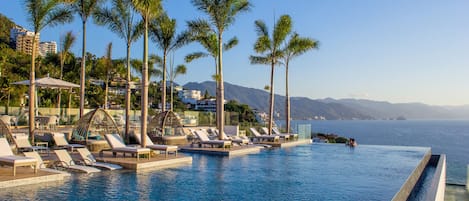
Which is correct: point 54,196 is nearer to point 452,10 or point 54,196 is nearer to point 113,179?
point 113,179

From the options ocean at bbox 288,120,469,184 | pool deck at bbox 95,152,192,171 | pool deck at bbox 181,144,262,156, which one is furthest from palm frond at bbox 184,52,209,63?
pool deck at bbox 95,152,192,171

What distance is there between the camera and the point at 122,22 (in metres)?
17.9

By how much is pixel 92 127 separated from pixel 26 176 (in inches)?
287

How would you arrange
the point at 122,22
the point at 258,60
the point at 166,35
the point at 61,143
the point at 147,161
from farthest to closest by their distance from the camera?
1. the point at 258,60
2. the point at 166,35
3. the point at 122,22
4. the point at 61,143
5. the point at 147,161

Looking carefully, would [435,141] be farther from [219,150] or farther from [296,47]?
[219,150]

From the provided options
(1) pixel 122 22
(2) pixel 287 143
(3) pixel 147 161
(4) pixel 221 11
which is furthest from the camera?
(2) pixel 287 143

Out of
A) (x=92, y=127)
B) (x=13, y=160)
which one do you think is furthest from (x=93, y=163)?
(x=92, y=127)

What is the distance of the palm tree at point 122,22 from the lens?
1761 cm

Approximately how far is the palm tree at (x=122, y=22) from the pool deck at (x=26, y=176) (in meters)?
7.96

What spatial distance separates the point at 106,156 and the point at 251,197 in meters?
6.31

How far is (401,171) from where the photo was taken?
12.2 meters

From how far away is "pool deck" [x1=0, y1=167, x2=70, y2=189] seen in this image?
824cm

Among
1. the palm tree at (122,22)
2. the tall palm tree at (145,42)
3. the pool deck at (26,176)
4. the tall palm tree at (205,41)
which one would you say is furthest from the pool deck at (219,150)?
the pool deck at (26,176)

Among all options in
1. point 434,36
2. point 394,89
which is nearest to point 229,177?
point 434,36
